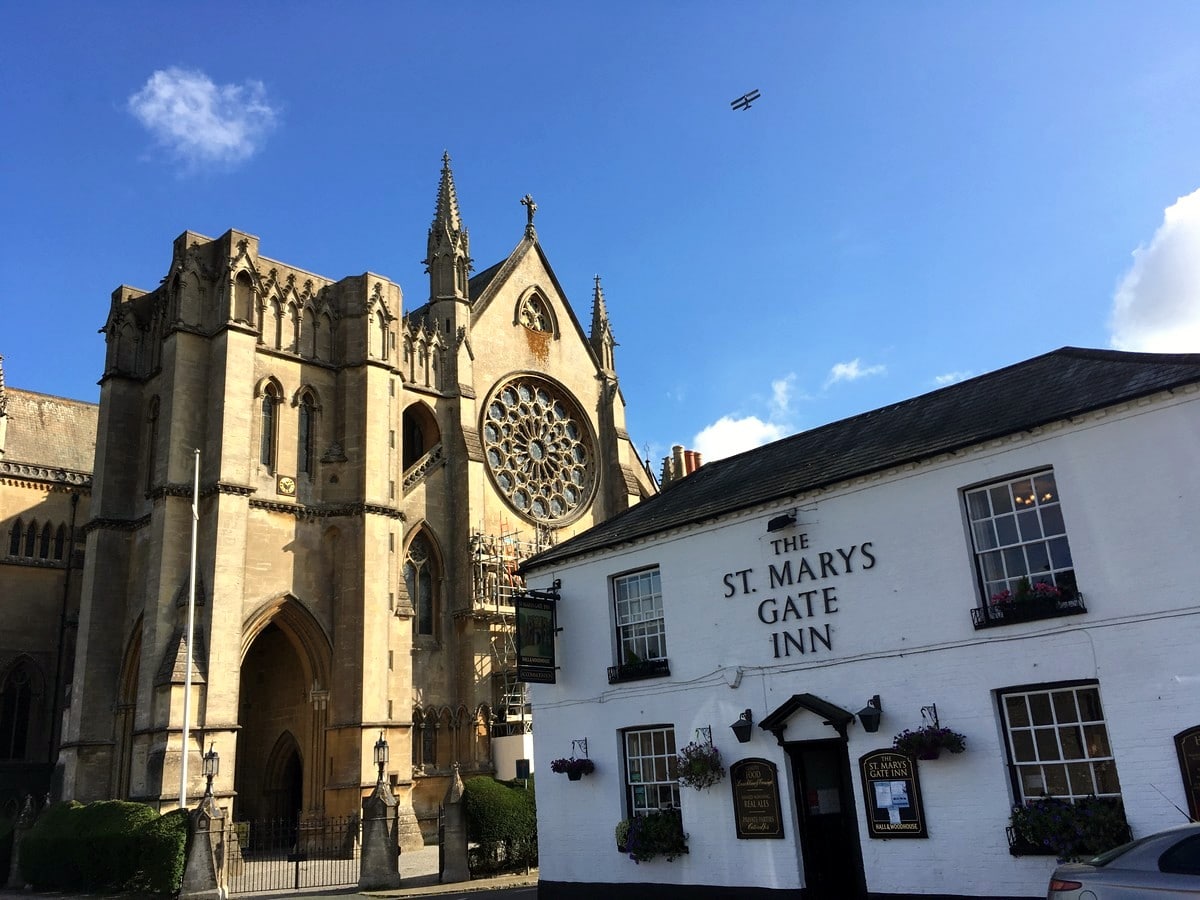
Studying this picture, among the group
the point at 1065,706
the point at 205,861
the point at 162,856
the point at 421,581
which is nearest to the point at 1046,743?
the point at 1065,706

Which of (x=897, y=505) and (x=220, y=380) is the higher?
(x=220, y=380)

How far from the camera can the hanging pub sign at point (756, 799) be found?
13.6 m

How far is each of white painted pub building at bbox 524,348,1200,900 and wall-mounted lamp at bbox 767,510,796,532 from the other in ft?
0.10

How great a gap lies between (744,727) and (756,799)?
98cm

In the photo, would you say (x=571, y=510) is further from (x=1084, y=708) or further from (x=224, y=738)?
(x=1084, y=708)

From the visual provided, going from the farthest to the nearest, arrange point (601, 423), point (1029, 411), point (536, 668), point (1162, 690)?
point (601, 423) → point (536, 668) → point (1029, 411) → point (1162, 690)

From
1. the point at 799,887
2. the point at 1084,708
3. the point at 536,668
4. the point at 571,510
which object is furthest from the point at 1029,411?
the point at 571,510

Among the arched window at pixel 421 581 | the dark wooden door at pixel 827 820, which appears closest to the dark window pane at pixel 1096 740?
the dark wooden door at pixel 827 820

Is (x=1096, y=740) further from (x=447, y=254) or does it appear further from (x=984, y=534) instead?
(x=447, y=254)

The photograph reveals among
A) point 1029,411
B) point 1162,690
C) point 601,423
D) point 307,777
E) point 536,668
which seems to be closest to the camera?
point 1162,690

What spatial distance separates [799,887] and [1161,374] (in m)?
7.98

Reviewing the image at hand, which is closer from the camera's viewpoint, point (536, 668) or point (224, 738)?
point (536, 668)

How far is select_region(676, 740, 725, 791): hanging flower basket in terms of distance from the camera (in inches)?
562

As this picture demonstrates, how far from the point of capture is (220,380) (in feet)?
89.2
